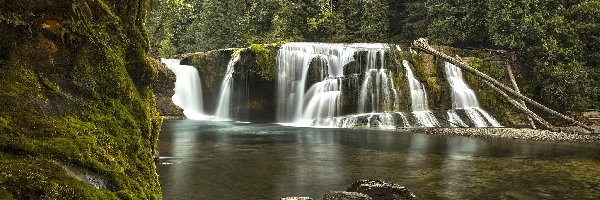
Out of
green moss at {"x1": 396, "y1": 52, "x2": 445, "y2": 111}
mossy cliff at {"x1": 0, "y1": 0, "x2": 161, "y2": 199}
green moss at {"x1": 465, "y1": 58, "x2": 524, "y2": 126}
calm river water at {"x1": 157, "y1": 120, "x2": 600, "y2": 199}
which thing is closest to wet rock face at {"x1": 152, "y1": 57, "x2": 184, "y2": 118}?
calm river water at {"x1": 157, "y1": 120, "x2": 600, "y2": 199}

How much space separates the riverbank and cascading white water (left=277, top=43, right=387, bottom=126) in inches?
289

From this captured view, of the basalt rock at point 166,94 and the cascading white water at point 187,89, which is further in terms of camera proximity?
the cascading white water at point 187,89

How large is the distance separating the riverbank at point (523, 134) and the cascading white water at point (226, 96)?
14.2 m

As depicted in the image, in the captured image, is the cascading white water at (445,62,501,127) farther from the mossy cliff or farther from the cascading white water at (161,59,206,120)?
the mossy cliff

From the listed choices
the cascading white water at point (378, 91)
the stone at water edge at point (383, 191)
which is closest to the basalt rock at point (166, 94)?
the cascading white water at point (378, 91)

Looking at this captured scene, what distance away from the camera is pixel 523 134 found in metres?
22.5

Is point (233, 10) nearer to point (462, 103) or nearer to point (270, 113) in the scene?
point (270, 113)

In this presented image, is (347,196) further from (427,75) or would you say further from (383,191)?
(427,75)

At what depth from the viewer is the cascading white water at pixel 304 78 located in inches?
1201

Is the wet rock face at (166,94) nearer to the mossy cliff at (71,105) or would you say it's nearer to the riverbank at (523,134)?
the riverbank at (523,134)

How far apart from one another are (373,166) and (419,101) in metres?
17.5

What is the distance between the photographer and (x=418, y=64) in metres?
30.6

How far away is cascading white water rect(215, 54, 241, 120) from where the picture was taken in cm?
3383

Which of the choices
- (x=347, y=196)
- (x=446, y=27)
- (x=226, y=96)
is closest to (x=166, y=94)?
(x=226, y=96)
